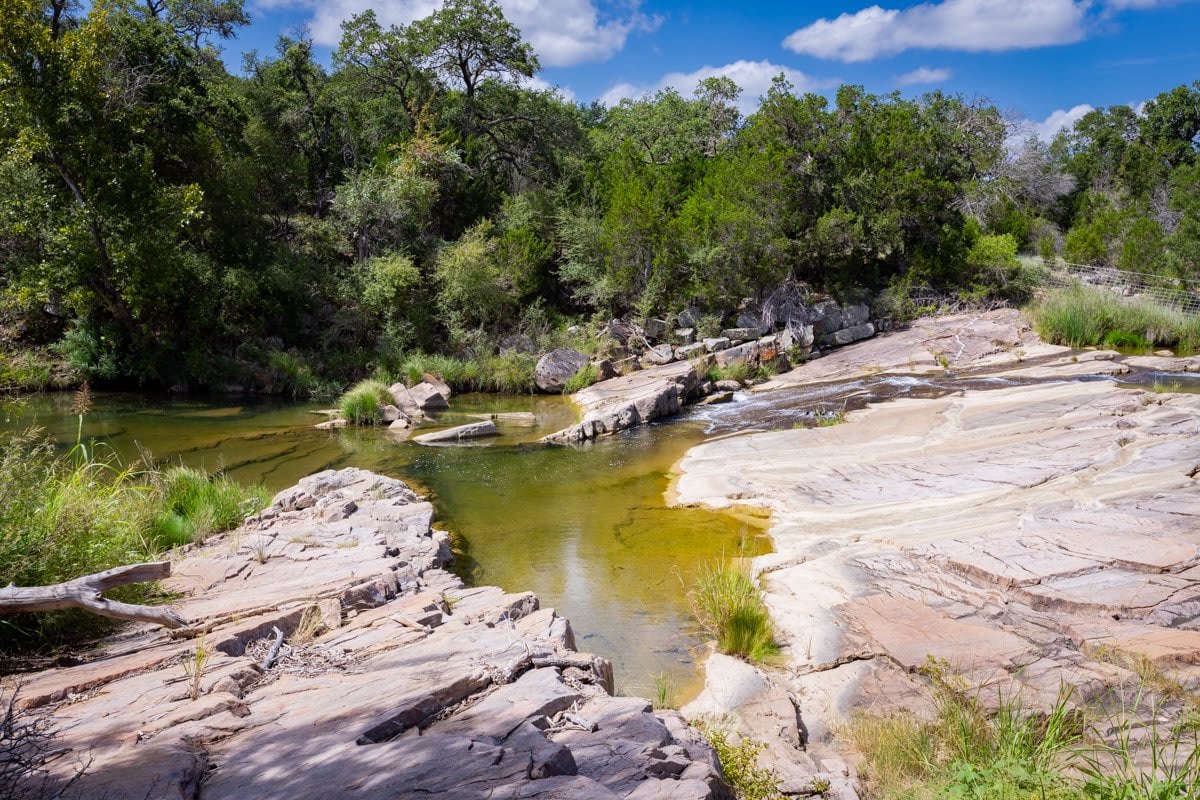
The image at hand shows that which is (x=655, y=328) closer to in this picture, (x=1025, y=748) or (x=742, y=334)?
(x=742, y=334)

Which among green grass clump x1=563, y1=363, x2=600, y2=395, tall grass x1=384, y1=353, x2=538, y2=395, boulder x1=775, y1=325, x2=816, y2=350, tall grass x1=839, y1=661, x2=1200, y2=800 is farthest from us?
tall grass x1=384, y1=353, x2=538, y2=395

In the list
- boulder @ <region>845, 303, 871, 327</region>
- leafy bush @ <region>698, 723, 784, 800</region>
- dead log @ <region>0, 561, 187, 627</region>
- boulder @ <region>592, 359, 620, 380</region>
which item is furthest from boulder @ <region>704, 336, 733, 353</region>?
dead log @ <region>0, 561, 187, 627</region>

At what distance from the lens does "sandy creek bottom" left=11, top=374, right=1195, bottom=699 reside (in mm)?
7207

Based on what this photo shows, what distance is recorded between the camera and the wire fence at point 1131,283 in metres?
21.4

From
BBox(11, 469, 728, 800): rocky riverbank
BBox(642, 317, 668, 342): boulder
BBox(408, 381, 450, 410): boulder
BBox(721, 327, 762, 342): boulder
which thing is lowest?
BBox(11, 469, 728, 800): rocky riverbank

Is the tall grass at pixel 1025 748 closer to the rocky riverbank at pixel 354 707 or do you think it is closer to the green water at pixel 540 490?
the rocky riverbank at pixel 354 707

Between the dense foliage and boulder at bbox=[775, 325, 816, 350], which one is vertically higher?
the dense foliage

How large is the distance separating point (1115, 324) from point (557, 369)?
50.7 feet

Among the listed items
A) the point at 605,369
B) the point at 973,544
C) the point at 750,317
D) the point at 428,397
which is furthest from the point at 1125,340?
the point at 428,397

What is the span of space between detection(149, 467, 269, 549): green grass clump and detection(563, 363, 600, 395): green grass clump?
1163 centimetres

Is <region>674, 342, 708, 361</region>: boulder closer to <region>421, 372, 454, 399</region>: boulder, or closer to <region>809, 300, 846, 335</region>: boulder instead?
<region>809, 300, 846, 335</region>: boulder

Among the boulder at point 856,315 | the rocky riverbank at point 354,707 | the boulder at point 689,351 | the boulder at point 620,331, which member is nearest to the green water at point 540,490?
the rocky riverbank at point 354,707

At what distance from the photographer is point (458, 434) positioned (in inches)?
600

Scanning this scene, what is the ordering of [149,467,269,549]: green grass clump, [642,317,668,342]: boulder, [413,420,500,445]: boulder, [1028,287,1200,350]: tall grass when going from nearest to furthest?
[149,467,269,549]: green grass clump → [413,420,500,445]: boulder → [1028,287,1200,350]: tall grass → [642,317,668,342]: boulder
